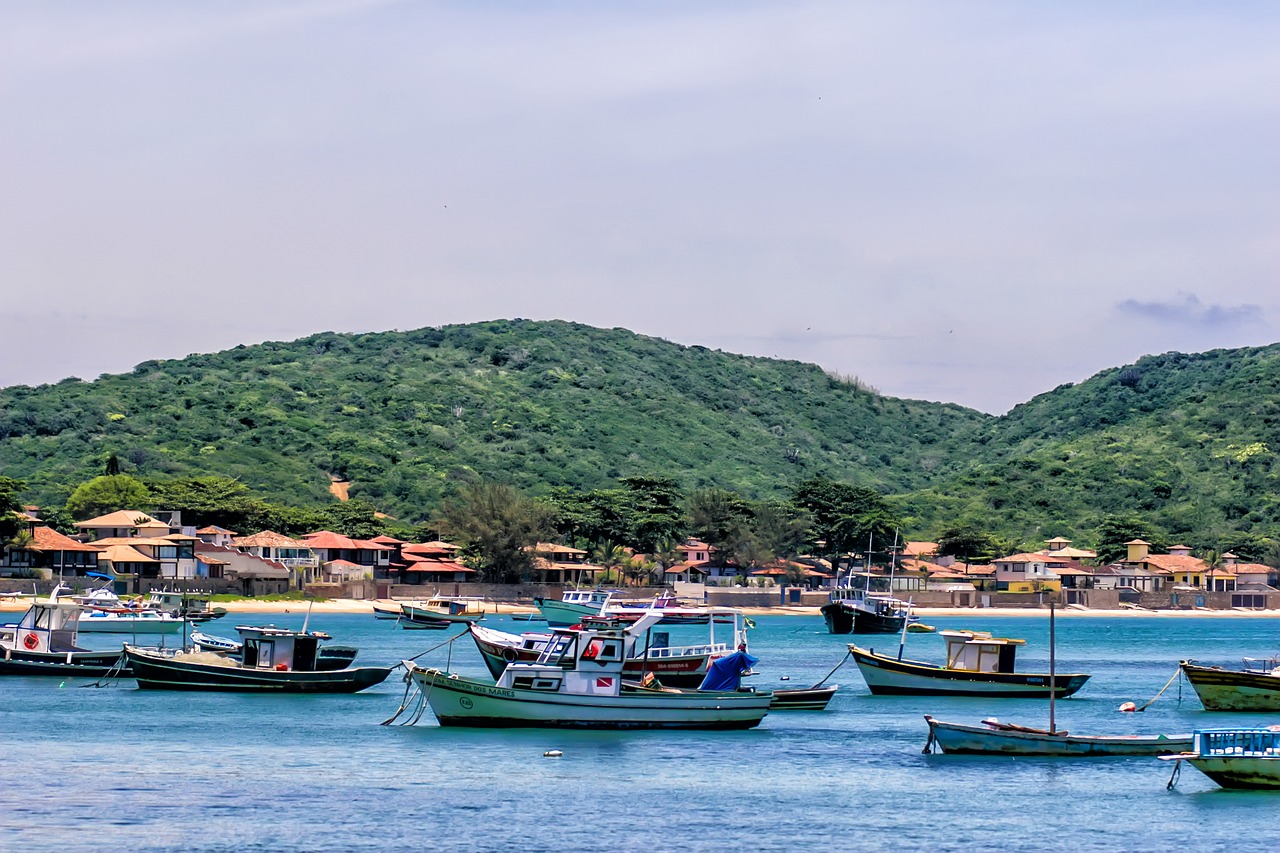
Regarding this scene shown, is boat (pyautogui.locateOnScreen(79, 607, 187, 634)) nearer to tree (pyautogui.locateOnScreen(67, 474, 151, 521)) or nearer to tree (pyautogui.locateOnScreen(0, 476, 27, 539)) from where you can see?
tree (pyautogui.locateOnScreen(0, 476, 27, 539))

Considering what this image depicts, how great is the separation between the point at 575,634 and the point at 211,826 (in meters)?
15.1

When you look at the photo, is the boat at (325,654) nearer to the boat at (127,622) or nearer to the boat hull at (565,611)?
the boat at (127,622)

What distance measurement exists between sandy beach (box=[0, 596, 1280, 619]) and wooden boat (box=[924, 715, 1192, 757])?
90360 mm

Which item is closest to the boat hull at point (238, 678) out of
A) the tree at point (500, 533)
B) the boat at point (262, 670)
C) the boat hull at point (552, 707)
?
the boat at point (262, 670)

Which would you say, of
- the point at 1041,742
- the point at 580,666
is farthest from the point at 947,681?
the point at 580,666

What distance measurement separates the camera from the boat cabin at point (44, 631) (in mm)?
67875

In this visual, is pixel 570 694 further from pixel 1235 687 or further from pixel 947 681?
pixel 1235 687

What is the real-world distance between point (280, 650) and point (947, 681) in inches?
956

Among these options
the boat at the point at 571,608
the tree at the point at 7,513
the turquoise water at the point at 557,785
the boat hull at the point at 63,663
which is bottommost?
the turquoise water at the point at 557,785

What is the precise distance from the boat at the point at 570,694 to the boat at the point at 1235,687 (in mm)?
18414

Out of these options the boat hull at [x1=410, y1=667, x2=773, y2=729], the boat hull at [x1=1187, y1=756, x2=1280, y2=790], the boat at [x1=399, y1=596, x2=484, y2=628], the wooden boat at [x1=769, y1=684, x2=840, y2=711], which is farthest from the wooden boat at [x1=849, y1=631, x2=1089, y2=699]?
the boat at [x1=399, y1=596, x2=484, y2=628]

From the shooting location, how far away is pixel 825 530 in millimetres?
167375

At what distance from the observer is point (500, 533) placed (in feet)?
489

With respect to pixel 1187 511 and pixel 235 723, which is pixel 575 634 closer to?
pixel 235 723
